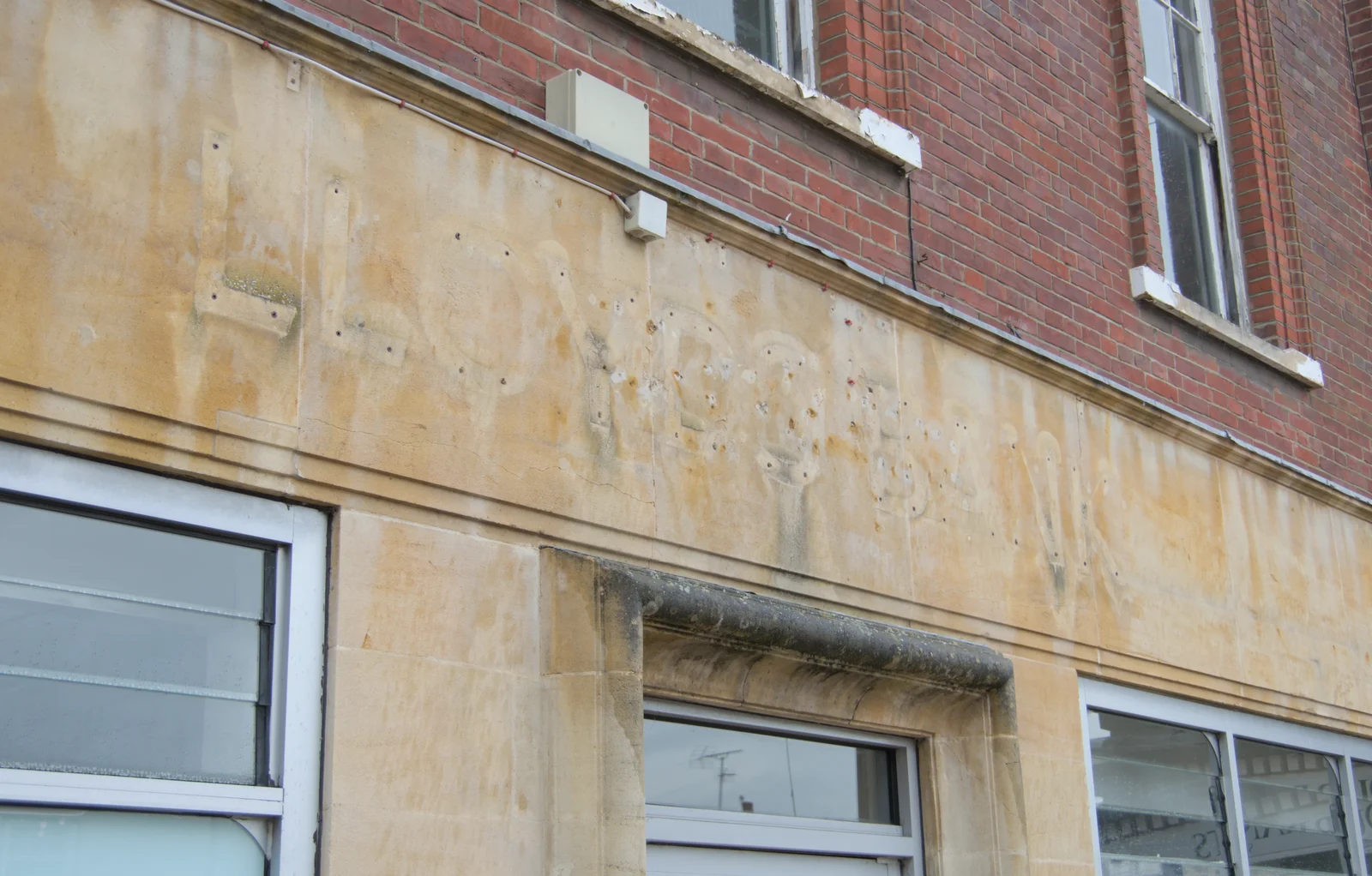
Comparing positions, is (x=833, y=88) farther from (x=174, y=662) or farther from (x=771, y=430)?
(x=174, y=662)

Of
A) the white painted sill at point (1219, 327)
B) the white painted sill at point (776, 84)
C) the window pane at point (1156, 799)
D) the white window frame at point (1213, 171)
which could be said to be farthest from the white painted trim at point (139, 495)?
the white window frame at point (1213, 171)

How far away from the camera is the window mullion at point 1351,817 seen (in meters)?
8.05

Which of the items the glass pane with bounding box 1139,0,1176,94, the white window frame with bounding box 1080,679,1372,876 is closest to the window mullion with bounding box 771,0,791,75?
the white window frame with bounding box 1080,679,1372,876

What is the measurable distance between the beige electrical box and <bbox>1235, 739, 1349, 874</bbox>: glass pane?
159 inches

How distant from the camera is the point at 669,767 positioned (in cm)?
516

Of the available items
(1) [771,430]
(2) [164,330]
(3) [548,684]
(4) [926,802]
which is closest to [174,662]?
(2) [164,330]

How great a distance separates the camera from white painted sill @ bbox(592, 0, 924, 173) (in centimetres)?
556

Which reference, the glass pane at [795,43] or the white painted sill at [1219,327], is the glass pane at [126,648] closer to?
the glass pane at [795,43]

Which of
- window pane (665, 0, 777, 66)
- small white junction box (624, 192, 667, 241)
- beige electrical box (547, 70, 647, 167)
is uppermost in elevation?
window pane (665, 0, 777, 66)

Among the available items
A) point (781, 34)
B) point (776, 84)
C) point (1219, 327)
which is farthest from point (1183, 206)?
point (776, 84)

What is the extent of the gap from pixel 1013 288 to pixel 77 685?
168 inches

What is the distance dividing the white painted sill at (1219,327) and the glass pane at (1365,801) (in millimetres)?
1904

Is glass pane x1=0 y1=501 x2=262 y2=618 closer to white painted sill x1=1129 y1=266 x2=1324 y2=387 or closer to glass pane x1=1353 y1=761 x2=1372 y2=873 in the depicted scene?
white painted sill x1=1129 y1=266 x2=1324 y2=387

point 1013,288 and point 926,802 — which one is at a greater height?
point 1013,288
